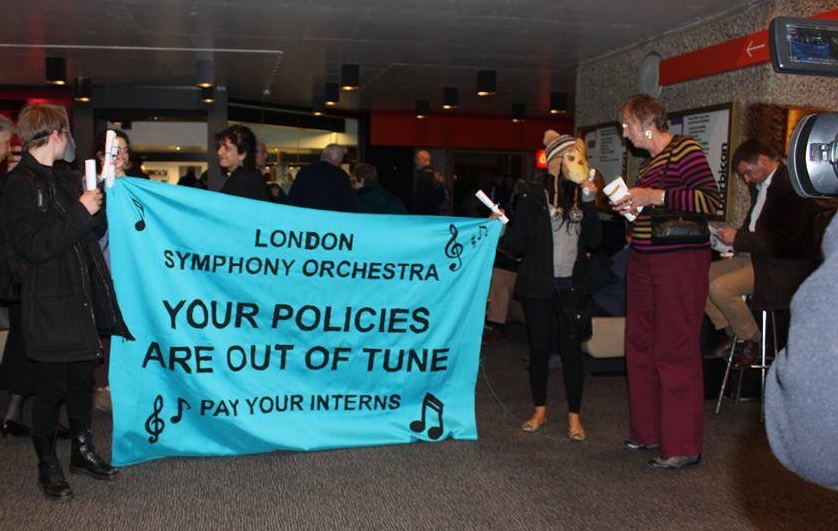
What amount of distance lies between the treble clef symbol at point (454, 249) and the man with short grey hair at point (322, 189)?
1619 millimetres

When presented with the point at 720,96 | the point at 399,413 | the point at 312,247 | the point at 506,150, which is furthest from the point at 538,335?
the point at 506,150

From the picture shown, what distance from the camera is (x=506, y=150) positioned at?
1644 cm

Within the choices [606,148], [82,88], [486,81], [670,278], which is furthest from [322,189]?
[82,88]

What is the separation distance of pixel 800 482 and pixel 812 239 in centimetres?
162

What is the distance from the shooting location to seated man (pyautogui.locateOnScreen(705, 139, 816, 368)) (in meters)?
4.61

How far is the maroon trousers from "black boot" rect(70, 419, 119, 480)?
2.42 meters

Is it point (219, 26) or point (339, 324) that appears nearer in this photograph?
point (339, 324)

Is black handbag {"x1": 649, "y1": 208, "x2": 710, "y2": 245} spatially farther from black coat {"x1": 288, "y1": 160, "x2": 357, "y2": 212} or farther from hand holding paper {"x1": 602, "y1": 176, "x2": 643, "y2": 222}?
black coat {"x1": 288, "y1": 160, "x2": 357, "y2": 212}

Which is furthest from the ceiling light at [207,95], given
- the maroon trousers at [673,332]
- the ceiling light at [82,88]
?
the maroon trousers at [673,332]

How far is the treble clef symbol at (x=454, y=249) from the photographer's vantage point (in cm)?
402

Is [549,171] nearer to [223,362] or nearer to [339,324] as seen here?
[339,324]

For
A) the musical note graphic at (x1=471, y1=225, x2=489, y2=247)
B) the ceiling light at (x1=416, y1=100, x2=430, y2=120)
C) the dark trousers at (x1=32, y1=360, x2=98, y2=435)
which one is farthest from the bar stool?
the ceiling light at (x1=416, y1=100, x2=430, y2=120)

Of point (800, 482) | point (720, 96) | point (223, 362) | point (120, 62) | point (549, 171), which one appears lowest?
point (800, 482)

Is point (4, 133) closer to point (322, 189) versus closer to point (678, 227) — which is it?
point (322, 189)
